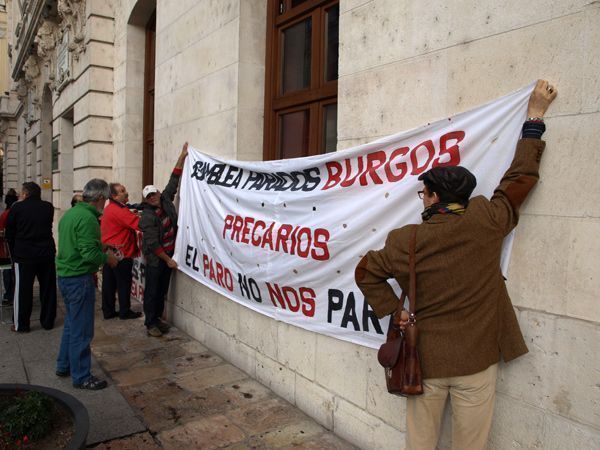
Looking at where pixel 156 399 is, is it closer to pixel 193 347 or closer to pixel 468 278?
pixel 193 347

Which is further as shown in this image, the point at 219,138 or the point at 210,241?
the point at 219,138

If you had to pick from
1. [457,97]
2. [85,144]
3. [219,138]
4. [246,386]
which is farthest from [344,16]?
[85,144]

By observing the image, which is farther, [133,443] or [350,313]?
[133,443]

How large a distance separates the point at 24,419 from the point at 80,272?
198 cm

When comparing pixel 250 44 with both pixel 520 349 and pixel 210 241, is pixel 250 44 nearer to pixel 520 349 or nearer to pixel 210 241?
pixel 210 241

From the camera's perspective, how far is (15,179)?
3117 centimetres

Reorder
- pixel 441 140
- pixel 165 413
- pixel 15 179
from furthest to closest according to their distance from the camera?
1. pixel 15 179
2. pixel 165 413
3. pixel 441 140

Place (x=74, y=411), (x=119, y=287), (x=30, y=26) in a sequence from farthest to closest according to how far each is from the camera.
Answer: (x=30, y=26)
(x=119, y=287)
(x=74, y=411)

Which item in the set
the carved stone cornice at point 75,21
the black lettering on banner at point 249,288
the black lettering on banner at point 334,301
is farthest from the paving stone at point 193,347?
the carved stone cornice at point 75,21

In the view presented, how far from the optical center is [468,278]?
89.4 inches

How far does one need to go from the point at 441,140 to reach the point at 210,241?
2890 mm

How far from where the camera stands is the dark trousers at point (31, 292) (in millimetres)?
6246

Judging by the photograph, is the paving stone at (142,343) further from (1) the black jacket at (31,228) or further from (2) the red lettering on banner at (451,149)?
(2) the red lettering on banner at (451,149)

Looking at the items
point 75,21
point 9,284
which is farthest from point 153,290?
point 75,21
